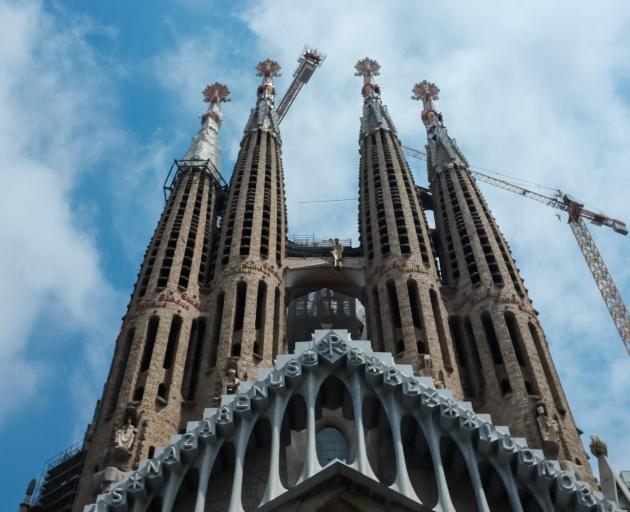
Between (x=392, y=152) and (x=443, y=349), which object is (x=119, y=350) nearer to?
(x=443, y=349)

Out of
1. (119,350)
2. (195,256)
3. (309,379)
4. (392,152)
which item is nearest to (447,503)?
(309,379)

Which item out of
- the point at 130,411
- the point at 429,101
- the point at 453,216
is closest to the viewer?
the point at 130,411

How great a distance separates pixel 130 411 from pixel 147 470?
18.7 feet

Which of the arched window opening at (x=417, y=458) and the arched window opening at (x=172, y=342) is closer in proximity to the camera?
the arched window opening at (x=417, y=458)

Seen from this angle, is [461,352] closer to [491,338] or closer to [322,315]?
[491,338]

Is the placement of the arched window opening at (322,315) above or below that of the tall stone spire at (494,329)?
above

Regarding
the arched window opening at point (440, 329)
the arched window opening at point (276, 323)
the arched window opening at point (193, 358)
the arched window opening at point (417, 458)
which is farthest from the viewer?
the arched window opening at point (276, 323)

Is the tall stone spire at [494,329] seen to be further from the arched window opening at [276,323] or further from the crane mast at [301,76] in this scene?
the crane mast at [301,76]

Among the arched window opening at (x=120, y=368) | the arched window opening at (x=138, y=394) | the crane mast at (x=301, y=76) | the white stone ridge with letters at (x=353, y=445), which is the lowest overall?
the white stone ridge with letters at (x=353, y=445)

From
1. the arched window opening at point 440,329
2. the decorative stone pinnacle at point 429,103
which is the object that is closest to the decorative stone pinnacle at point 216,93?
the decorative stone pinnacle at point 429,103

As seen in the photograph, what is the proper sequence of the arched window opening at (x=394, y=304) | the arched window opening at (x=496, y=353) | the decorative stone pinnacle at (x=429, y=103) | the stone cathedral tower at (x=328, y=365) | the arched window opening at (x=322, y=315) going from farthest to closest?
the decorative stone pinnacle at (x=429, y=103)
the arched window opening at (x=322, y=315)
the arched window opening at (x=394, y=304)
the arched window opening at (x=496, y=353)
the stone cathedral tower at (x=328, y=365)

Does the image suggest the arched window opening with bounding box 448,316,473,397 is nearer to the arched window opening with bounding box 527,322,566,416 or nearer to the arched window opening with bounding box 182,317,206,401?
the arched window opening with bounding box 527,322,566,416

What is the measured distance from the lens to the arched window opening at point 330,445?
85.5ft

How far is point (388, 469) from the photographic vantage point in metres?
22.9
